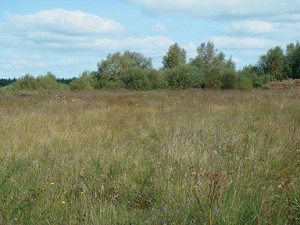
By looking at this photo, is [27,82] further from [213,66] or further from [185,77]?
[213,66]

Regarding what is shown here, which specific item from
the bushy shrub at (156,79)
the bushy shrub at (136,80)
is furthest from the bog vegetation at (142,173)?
the bushy shrub at (156,79)

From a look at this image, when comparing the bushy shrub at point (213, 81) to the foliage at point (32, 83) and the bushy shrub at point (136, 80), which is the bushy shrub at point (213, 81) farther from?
the foliage at point (32, 83)

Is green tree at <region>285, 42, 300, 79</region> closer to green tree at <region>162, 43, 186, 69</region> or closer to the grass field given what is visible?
green tree at <region>162, 43, 186, 69</region>

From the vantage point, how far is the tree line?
119 ft

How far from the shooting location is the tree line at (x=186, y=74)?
119 feet

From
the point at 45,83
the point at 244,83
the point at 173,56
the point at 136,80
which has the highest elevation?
the point at 173,56

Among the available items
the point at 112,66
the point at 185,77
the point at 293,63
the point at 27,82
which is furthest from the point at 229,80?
the point at 112,66

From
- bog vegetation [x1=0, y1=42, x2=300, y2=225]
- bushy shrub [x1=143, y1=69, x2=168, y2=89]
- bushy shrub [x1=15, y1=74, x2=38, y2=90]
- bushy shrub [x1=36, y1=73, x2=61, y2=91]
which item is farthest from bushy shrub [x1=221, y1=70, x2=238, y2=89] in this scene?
bog vegetation [x1=0, y1=42, x2=300, y2=225]

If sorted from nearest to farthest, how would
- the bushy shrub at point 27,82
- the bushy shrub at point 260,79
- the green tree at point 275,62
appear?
1. the bushy shrub at point 260,79
2. the bushy shrub at point 27,82
3. the green tree at point 275,62

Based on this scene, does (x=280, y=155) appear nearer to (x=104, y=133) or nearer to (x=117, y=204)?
(x=117, y=204)

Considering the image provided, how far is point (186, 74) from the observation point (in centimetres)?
3650

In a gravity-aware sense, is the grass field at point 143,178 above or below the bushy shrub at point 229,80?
below

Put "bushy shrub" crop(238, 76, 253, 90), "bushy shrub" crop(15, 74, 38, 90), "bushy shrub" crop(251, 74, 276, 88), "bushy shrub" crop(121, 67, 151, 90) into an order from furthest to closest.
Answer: "bushy shrub" crop(15, 74, 38, 90)
"bushy shrub" crop(251, 74, 276, 88)
"bushy shrub" crop(121, 67, 151, 90)
"bushy shrub" crop(238, 76, 253, 90)

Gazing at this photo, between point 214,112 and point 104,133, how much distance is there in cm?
415
